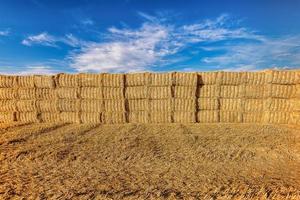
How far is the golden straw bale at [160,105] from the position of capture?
20.5m

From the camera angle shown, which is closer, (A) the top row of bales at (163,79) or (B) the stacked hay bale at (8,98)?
(A) the top row of bales at (163,79)

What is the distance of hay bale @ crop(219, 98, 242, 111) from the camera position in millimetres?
20288

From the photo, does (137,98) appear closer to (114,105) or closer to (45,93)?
(114,105)

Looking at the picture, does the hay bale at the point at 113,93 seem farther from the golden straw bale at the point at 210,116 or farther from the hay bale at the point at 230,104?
the hay bale at the point at 230,104

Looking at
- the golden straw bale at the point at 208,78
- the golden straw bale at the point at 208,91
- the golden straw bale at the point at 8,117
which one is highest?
the golden straw bale at the point at 208,78

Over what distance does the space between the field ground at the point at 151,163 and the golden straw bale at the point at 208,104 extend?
2645 millimetres

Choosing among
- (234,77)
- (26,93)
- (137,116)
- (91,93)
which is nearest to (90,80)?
(91,93)

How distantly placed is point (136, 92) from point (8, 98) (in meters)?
8.50

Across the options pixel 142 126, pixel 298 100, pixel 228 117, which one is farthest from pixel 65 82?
pixel 298 100

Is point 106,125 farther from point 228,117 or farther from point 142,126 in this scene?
point 228,117

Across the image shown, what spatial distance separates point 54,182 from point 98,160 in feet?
7.98

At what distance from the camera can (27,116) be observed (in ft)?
72.0

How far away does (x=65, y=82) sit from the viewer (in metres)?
21.2

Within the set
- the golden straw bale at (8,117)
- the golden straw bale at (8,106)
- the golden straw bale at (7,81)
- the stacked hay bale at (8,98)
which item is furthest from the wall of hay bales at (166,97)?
the golden straw bale at (8,117)
